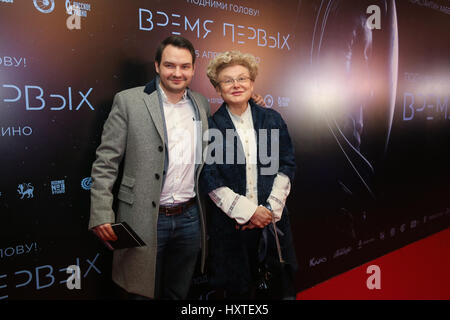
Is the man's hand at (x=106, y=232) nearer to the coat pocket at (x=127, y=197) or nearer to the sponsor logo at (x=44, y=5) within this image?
the coat pocket at (x=127, y=197)

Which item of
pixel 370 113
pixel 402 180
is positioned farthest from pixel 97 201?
pixel 402 180

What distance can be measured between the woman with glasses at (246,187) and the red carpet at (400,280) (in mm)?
1156

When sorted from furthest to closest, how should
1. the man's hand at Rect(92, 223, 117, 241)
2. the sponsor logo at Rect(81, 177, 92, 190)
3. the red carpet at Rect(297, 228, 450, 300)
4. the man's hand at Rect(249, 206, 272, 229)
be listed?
the red carpet at Rect(297, 228, 450, 300) < the sponsor logo at Rect(81, 177, 92, 190) < the man's hand at Rect(249, 206, 272, 229) < the man's hand at Rect(92, 223, 117, 241)

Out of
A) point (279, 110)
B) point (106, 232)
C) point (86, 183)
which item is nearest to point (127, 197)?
point (106, 232)

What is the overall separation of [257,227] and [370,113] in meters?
2.07

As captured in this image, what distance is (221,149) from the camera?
1745 millimetres

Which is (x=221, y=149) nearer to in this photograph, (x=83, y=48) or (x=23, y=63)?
(x=83, y=48)

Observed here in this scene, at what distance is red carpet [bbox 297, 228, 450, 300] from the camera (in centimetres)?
273

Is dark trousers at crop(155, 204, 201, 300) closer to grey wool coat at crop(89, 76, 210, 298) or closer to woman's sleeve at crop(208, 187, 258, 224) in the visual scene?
grey wool coat at crop(89, 76, 210, 298)

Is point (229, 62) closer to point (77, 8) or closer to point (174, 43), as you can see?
point (174, 43)

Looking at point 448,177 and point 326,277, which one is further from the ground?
point 448,177

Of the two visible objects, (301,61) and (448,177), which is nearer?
(301,61)

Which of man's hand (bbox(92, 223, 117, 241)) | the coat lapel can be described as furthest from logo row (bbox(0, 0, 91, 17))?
man's hand (bbox(92, 223, 117, 241))
